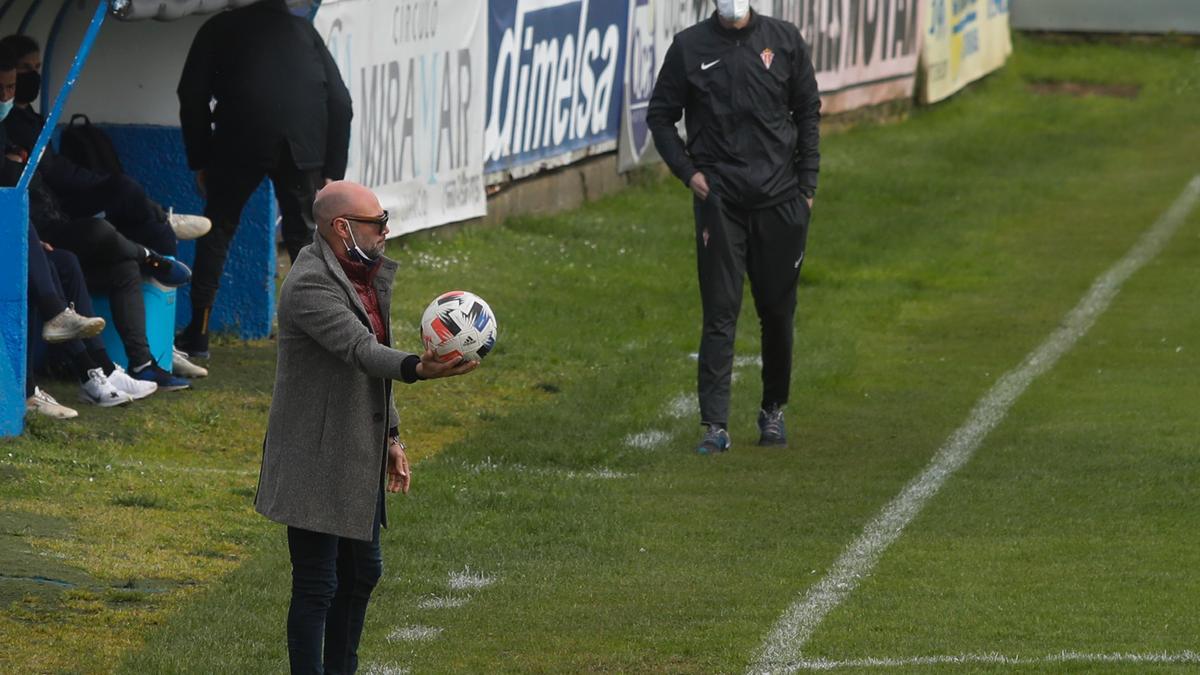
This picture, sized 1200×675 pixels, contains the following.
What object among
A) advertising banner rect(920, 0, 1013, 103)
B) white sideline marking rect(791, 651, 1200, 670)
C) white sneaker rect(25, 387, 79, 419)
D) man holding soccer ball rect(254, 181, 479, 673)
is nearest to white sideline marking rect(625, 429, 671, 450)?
white sneaker rect(25, 387, 79, 419)

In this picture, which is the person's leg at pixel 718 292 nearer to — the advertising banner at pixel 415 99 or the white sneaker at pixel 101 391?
the white sneaker at pixel 101 391

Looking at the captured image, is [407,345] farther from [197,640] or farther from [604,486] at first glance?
[197,640]

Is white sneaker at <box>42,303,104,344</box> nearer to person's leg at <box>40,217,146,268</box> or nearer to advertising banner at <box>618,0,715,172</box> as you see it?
person's leg at <box>40,217,146,268</box>

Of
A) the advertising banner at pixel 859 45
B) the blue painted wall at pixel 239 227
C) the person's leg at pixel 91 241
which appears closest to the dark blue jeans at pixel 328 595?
the person's leg at pixel 91 241

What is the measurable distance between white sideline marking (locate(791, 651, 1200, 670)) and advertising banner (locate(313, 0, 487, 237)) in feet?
28.1

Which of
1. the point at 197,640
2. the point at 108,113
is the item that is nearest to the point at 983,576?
the point at 197,640

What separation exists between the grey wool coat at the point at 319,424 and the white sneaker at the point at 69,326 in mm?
4117

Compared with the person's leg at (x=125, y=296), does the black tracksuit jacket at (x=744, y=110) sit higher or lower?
higher

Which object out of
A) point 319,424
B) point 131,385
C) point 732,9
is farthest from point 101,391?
point 319,424

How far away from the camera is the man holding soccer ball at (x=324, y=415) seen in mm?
5902

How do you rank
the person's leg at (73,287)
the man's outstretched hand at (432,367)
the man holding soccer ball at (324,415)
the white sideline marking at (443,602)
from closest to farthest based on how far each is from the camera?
the man's outstretched hand at (432,367) → the man holding soccer ball at (324,415) → the white sideline marking at (443,602) → the person's leg at (73,287)

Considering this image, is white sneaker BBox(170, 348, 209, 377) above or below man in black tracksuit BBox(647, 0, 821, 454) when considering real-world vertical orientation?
below

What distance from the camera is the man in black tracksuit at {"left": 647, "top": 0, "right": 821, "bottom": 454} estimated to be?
A: 10039 mm

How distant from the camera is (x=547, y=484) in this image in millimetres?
9500
